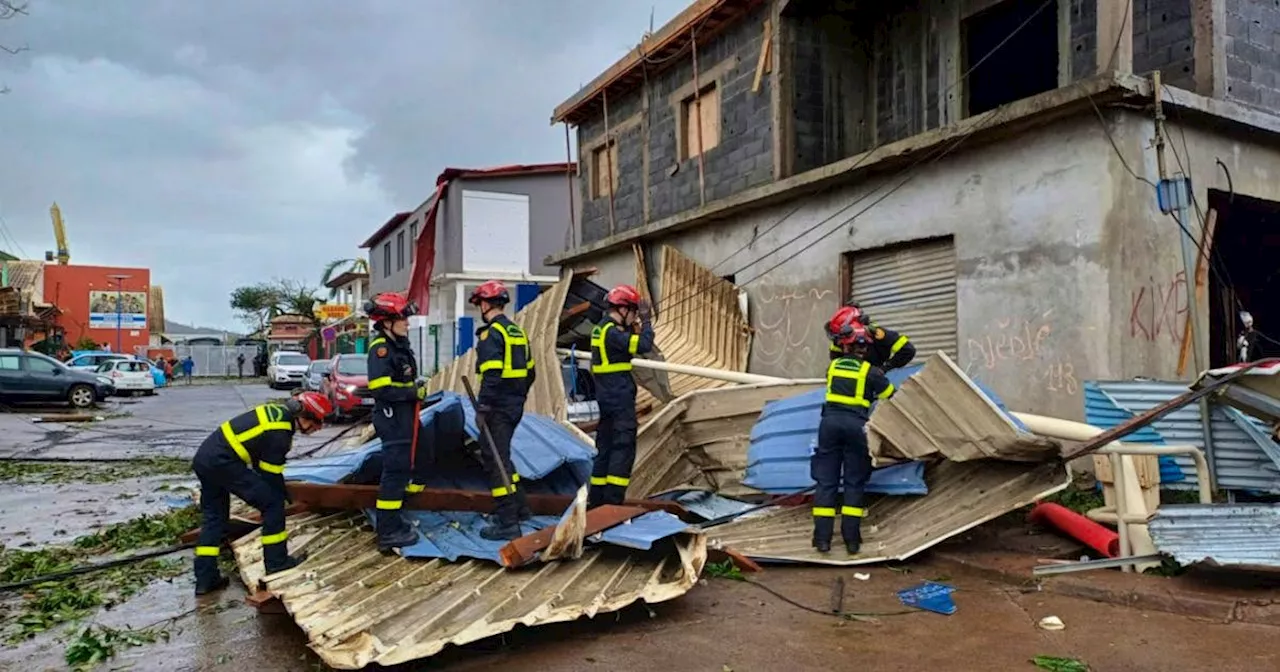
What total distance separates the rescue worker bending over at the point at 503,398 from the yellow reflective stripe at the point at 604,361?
0.84 meters

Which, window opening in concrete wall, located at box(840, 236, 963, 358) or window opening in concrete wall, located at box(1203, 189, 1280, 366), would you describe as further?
window opening in concrete wall, located at box(1203, 189, 1280, 366)

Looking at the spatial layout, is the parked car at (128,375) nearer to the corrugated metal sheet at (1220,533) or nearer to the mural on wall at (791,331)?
the mural on wall at (791,331)

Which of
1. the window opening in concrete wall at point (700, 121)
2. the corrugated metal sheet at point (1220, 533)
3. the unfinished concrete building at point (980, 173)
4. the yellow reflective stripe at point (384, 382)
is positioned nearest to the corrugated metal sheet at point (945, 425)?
the corrugated metal sheet at point (1220, 533)

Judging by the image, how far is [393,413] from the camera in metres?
5.35

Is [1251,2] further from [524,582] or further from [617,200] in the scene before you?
[617,200]

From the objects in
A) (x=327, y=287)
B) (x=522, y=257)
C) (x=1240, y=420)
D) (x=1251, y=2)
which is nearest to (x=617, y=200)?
(x=1251, y=2)

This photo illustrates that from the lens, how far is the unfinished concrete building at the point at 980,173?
23.8 feet

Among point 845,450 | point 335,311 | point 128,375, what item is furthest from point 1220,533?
point 335,311

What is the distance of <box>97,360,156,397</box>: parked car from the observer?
90.1 ft

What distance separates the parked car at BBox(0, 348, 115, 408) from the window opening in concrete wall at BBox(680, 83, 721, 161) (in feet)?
57.7

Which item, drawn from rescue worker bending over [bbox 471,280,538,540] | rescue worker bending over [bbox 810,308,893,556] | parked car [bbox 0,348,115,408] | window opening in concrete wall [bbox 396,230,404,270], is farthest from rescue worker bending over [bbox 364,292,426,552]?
window opening in concrete wall [bbox 396,230,404,270]

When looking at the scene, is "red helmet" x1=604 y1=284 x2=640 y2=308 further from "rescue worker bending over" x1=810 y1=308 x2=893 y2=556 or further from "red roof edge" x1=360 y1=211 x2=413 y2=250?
"red roof edge" x1=360 y1=211 x2=413 y2=250

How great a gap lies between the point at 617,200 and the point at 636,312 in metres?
9.25

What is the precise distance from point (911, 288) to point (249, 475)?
690cm
